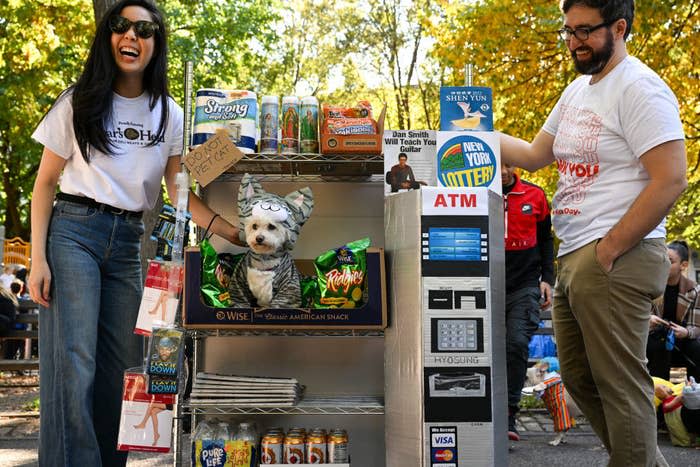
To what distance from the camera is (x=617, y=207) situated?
283 centimetres

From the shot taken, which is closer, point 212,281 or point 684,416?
point 212,281

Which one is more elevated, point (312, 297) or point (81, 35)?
point (81, 35)

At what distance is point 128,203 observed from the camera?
322cm

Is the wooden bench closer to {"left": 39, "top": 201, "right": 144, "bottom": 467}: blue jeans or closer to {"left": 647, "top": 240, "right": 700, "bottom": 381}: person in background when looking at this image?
{"left": 39, "top": 201, "right": 144, "bottom": 467}: blue jeans

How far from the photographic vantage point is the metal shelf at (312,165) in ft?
12.0

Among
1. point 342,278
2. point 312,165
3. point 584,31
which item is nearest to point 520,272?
point 312,165

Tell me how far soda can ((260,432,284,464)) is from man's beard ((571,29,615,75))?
6.53 feet

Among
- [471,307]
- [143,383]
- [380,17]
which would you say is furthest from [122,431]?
[380,17]

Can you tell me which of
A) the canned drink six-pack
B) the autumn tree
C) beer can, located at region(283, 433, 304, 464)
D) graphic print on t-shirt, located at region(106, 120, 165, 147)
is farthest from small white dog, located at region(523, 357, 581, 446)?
the autumn tree

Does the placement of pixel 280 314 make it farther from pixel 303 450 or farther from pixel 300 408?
pixel 303 450

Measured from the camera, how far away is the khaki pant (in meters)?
2.76

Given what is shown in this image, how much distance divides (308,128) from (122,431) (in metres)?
1.52

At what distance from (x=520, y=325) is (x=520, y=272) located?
1.12 feet

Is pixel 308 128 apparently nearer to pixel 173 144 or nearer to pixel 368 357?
pixel 173 144
